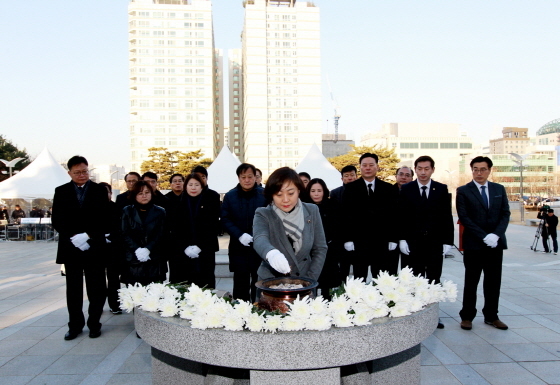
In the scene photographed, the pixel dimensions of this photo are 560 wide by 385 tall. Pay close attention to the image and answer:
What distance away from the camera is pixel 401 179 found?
7.14m

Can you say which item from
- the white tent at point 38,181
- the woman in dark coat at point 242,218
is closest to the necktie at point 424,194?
the woman in dark coat at point 242,218

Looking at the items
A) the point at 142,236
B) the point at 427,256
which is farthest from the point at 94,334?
the point at 427,256

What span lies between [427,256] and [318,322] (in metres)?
2.95

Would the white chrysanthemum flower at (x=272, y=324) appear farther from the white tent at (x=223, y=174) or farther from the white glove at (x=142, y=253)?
the white tent at (x=223, y=174)

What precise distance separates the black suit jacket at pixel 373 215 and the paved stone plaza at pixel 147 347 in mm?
1166

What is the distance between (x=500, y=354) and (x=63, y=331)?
184 inches

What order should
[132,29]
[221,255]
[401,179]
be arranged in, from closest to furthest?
[401,179] < [221,255] < [132,29]

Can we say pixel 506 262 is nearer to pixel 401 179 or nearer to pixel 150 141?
pixel 401 179

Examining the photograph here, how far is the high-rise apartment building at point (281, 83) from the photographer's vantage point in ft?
241

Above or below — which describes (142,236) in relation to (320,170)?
below

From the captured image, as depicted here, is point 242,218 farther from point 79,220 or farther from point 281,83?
point 281,83

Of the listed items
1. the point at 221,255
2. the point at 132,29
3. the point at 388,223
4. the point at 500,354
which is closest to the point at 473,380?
the point at 500,354

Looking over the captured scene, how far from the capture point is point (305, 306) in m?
2.08

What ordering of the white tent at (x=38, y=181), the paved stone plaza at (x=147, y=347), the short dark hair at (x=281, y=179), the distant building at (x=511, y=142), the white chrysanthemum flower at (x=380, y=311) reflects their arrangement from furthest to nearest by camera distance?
the distant building at (x=511, y=142), the white tent at (x=38, y=181), the paved stone plaza at (x=147, y=347), the short dark hair at (x=281, y=179), the white chrysanthemum flower at (x=380, y=311)
